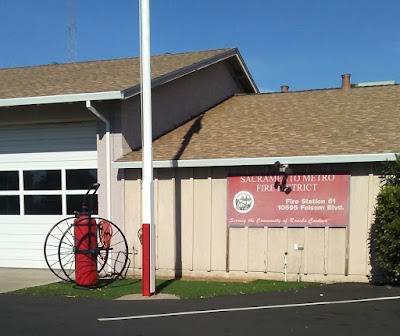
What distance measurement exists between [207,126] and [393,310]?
6977 mm

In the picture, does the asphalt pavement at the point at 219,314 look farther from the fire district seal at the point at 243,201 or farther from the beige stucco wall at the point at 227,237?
the fire district seal at the point at 243,201

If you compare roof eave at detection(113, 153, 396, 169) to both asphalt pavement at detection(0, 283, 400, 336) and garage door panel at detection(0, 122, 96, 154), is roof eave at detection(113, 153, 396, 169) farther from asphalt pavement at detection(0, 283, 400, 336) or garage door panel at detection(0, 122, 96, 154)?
asphalt pavement at detection(0, 283, 400, 336)

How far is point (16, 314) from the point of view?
7344 mm

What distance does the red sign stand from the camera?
31.8ft

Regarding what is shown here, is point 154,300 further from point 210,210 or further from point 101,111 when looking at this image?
point 101,111

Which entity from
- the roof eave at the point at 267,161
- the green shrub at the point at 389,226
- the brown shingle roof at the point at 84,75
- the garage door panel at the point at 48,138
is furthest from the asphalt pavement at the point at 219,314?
the brown shingle roof at the point at 84,75

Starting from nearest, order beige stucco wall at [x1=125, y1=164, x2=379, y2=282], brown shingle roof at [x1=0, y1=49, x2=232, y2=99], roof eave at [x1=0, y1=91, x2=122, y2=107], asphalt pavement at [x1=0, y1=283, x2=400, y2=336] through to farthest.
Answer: asphalt pavement at [x1=0, y1=283, x2=400, y2=336], beige stucco wall at [x1=125, y1=164, x2=379, y2=282], roof eave at [x1=0, y1=91, x2=122, y2=107], brown shingle roof at [x1=0, y1=49, x2=232, y2=99]

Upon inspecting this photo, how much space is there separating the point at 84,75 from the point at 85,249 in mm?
5611

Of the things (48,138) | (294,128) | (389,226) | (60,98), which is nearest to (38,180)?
(48,138)

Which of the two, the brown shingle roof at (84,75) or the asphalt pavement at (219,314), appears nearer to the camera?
the asphalt pavement at (219,314)

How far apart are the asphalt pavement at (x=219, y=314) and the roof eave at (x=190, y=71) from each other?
4516mm

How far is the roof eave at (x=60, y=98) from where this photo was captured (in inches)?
399

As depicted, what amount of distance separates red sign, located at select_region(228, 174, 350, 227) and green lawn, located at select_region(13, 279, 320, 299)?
50.7 inches

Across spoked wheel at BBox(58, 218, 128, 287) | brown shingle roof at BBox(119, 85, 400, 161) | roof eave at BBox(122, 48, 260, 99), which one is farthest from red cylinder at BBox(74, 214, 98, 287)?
roof eave at BBox(122, 48, 260, 99)
